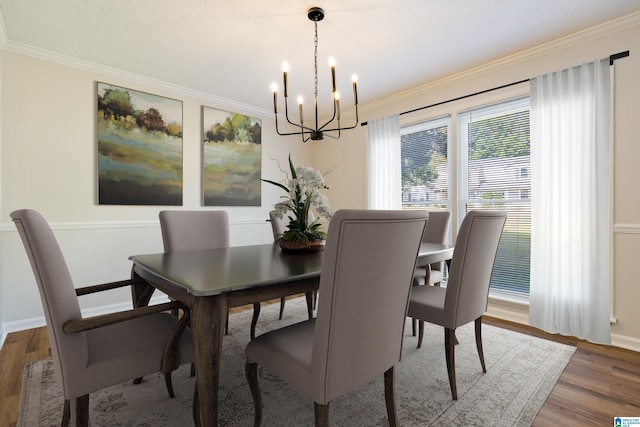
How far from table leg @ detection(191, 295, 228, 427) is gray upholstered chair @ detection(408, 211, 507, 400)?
1174 millimetres

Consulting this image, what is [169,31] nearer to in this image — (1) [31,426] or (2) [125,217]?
(2) [125,217]

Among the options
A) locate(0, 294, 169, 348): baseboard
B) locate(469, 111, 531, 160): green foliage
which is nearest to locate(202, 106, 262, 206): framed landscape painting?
locate(0, 294, 169, 348): baseboard

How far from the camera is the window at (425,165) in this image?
3.53 metres

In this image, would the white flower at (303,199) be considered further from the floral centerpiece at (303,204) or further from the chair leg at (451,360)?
the chair leg at (451,360)

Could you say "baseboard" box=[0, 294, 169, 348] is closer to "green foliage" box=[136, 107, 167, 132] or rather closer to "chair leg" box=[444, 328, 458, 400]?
"green foliage" box=[136, 107, 167, 132]

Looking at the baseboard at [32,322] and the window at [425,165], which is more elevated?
the window at [425,165]

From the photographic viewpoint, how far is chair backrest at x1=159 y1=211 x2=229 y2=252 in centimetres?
216

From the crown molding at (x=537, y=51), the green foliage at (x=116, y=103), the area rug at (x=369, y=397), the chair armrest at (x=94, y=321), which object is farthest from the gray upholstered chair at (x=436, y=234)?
the green foliage at (x=116, y=103)

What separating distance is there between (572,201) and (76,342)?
10.7 feet

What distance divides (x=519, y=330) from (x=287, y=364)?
2414 mm

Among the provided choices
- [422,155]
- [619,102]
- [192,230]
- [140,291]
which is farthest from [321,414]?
[422,155]

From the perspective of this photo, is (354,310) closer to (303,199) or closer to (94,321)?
(94,321)

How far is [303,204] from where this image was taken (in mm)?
1908

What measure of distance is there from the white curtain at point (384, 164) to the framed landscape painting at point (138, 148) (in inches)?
93.3
